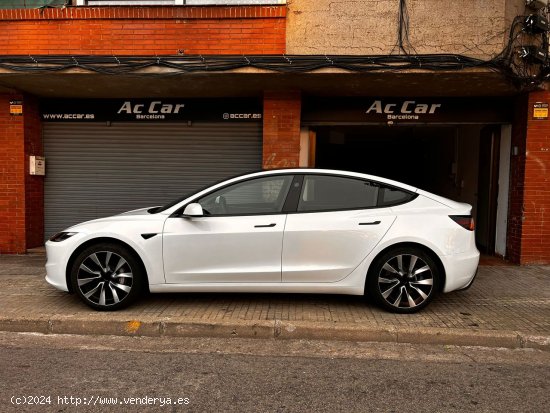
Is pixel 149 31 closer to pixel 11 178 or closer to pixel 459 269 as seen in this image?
pixel 11 178

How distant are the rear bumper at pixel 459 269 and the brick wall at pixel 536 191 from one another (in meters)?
3.24

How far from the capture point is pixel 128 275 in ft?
16.1

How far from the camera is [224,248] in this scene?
4828 mm

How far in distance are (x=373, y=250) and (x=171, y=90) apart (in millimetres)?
4857

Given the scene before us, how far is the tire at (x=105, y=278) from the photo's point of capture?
4891 mm

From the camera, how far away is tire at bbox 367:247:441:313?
4.87 m

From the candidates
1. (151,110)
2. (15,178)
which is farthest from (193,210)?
(15,178)

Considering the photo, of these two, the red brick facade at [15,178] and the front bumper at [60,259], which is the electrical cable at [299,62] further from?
the front bumper at [60,259]

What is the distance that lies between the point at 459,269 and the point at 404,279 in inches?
24.1

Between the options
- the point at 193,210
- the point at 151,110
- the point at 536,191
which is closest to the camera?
the point at 193,210

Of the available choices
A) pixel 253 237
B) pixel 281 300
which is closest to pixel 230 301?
pixel 281 300

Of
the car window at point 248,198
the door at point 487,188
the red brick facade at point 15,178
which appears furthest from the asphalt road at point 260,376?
the door at point 487,188

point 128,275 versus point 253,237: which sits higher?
point 253,237

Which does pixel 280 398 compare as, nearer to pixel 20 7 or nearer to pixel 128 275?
pixel 128 275
